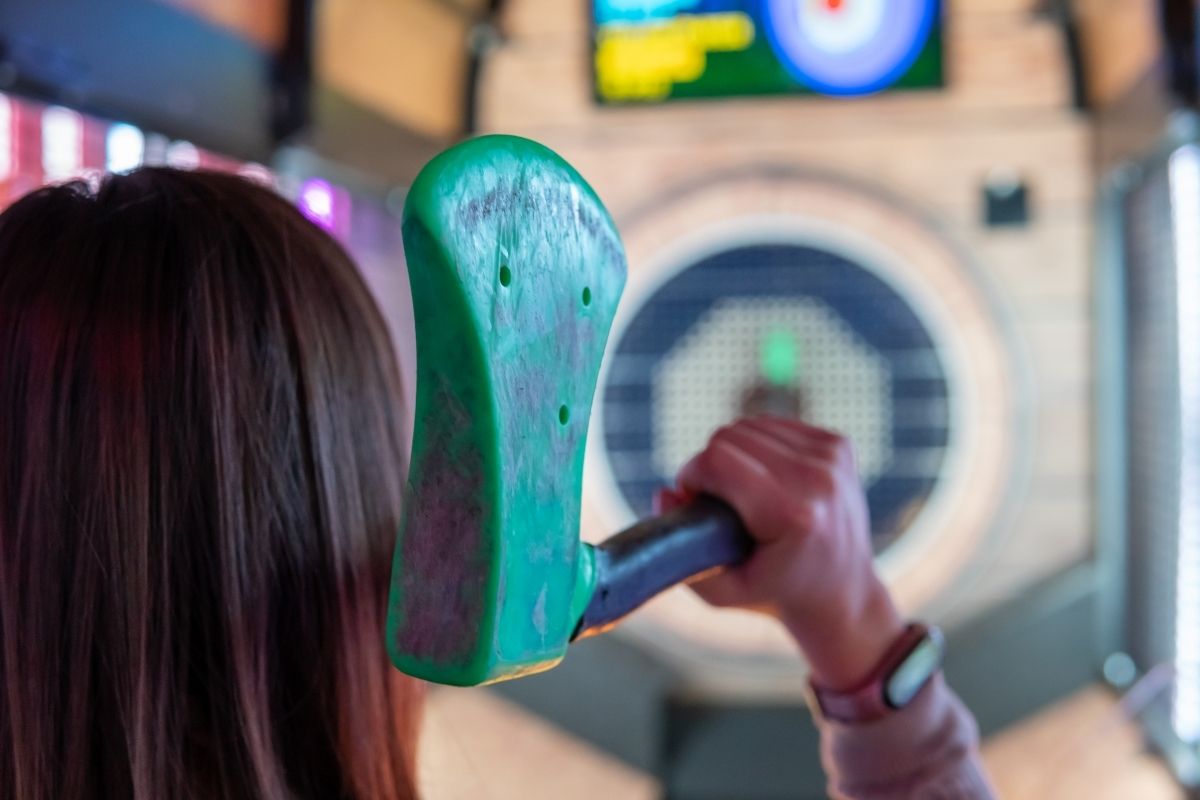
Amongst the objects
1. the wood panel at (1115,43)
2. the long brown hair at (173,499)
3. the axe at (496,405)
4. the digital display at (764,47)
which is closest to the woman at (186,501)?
the long brown hair at (173,499)

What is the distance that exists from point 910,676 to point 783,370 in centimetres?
214

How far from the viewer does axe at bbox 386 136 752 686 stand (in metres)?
0.36

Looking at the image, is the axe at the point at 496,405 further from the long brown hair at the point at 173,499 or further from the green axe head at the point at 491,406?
the long brown hair at the point at 173,499

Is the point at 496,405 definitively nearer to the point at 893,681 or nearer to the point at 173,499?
the point at 173,499

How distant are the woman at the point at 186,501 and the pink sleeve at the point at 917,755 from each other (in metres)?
0.31

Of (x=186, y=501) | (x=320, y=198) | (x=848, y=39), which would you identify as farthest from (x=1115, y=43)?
(x=186, y=501)

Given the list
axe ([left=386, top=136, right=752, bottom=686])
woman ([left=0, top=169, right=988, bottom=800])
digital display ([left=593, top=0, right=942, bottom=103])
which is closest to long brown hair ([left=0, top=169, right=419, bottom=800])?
woman ([left=0, top=169, right=988, bottom=800])

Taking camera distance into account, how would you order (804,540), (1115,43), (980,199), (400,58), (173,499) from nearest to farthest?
1. (173,499)
2. (804,540)
3. (1115,43)
4. (400,58)
5. (980,199)

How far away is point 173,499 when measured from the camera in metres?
0.52

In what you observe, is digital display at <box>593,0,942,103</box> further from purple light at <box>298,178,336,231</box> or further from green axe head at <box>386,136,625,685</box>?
green axe head at <box>386,136,625,685</box>

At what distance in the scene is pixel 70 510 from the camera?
52 cm

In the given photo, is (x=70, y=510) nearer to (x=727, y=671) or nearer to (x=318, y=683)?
(x=318, y=683)

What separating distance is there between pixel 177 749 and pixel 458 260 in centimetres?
30

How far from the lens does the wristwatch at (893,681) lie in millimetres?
726
